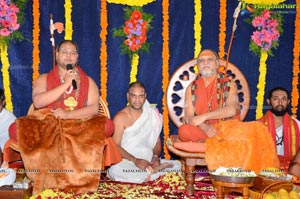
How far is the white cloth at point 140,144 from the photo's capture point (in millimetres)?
5152

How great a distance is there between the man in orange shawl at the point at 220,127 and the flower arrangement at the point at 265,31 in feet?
3.66

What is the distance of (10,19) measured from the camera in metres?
6.01

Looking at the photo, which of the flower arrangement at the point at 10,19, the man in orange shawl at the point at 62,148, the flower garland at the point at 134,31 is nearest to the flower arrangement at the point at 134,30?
the flower garland at the point at 134,31

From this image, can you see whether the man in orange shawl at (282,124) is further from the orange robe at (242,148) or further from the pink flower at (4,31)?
the pink flower at (4,31)

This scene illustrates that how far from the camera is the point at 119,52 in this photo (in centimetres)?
627

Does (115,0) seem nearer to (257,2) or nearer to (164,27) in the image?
(164,27)

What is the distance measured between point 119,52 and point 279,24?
220 centimetres

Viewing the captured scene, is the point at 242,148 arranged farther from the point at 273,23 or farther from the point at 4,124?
the point at 4,124

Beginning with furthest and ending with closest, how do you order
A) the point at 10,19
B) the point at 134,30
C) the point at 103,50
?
the point at 103,50 → the point at 134,30 → the point at 10,19

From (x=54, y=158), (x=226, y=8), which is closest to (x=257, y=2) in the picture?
(x=226, y=8)

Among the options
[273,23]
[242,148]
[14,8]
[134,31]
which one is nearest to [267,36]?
[273,23]

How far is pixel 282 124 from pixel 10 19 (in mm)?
Result: 3733

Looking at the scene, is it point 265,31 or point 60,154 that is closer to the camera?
point 60,154

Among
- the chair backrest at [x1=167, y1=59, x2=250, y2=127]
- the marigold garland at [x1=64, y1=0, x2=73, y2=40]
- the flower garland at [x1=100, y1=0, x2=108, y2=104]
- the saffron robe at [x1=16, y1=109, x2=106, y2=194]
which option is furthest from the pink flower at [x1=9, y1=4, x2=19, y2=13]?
the chair backrest at [x1=167, y1=59, x2=250, y2=127]
